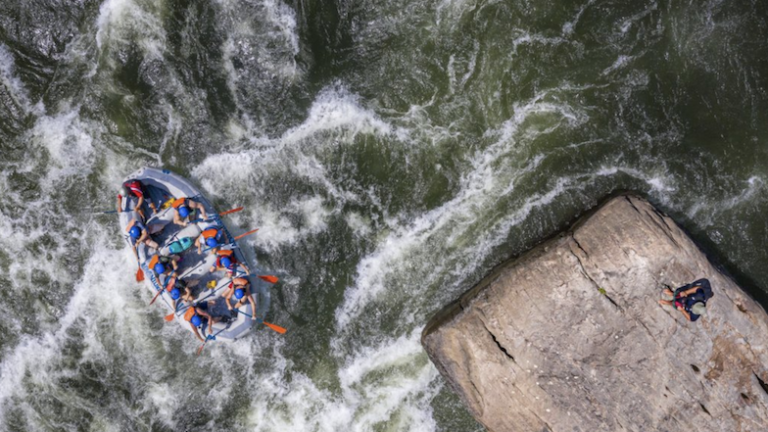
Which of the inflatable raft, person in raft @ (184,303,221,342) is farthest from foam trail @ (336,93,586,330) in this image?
person in raft @ (184,303,221,342)

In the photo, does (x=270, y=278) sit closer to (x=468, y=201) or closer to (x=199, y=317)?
(x=199, y=317)

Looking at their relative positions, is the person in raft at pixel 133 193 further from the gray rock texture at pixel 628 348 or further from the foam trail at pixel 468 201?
the gray rock texture at pixel 628 348

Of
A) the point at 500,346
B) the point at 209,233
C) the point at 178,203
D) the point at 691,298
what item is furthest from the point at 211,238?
the point at 691,298

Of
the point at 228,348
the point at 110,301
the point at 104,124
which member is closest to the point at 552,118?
the point at 228,348

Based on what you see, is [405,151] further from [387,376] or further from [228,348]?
[228,348]

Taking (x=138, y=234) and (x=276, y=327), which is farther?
(x=276, y=327)

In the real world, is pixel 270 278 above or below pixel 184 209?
below
